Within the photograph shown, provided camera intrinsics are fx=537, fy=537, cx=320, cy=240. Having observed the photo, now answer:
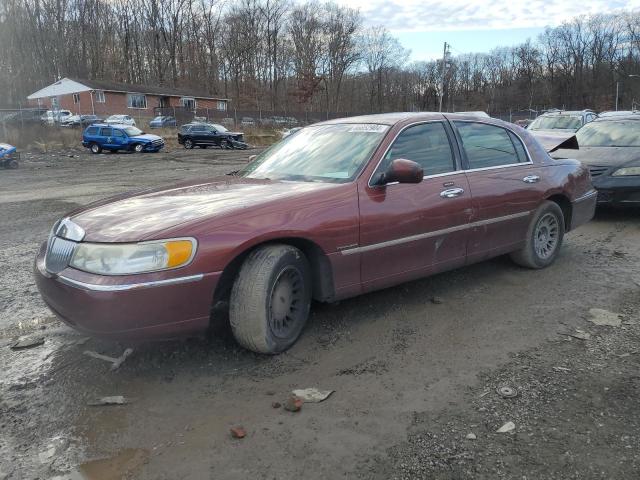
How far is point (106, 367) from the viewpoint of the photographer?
3.49 m

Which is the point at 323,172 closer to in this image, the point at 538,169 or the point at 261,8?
the point at 538,169

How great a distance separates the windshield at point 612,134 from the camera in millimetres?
8609

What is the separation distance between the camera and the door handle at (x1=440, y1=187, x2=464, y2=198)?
4.37m

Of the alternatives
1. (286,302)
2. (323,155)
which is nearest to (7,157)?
(323,155)

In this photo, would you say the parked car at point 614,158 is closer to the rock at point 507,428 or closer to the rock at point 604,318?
the rock at point 604,318

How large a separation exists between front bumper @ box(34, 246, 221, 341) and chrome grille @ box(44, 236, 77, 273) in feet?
0.27

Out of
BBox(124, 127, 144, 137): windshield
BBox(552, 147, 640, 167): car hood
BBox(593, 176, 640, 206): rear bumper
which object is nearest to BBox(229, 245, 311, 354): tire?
BBox(552, 147, 640, 167): car hood

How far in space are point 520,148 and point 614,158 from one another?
3551mm

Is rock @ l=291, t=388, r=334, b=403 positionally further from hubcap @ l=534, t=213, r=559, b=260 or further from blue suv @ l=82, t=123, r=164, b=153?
blue suv @ l=82, t=123, r=164, b=153

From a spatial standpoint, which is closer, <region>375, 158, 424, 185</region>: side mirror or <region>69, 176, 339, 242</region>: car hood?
<region>69, 176, 339, 242</region>: car hood

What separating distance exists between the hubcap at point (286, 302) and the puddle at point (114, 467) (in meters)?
1.16

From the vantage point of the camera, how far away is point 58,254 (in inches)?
132

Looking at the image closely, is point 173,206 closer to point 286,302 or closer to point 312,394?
point 286,302

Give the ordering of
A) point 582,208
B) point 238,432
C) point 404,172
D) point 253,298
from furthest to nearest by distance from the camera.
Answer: point 582,208 → point 404,172 → point 253,298 → point 238,432
